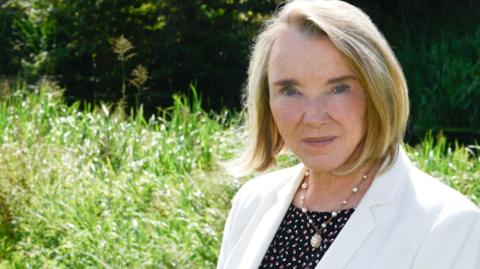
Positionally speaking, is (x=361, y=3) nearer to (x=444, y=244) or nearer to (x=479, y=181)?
(x=479, y=181)

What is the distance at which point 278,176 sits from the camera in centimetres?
320

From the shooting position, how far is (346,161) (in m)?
2.83

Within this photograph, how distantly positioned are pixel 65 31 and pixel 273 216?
802 cm

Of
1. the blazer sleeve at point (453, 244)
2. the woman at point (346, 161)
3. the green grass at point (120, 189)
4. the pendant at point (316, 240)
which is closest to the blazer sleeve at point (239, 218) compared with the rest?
the woman at point (346, 161)

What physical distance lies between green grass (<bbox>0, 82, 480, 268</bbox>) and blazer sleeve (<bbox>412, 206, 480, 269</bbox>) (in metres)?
2.69

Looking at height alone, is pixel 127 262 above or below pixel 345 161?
below

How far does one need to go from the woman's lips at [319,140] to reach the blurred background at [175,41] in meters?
7.00

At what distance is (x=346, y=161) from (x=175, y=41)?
305 inches

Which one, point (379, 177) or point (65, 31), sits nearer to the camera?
point (379, 177)

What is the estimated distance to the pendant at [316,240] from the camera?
2812 mm

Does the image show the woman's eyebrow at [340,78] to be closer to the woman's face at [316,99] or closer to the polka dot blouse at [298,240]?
the woman's face at [316,99]

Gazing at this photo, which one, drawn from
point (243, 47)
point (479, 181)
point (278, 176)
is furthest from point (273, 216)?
point (243, 47)

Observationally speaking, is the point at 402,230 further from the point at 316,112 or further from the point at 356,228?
the point at 316,112

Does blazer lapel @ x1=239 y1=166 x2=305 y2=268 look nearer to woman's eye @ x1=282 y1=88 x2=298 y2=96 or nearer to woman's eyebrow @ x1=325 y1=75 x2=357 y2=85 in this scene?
woman's eye @ x1=282 y1=88 x2=298 y2=96
